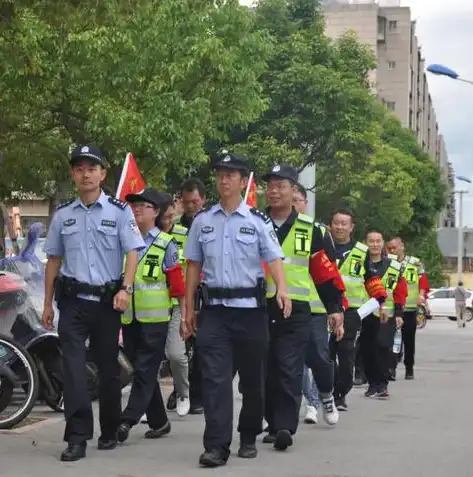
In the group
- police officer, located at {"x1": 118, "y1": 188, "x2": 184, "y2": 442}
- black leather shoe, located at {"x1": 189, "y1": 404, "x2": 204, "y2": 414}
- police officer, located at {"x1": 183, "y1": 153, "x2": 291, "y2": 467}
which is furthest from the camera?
black leather shoe, located at {"x1": 189, "y1": 404, "x2": 204, "y2": 414}

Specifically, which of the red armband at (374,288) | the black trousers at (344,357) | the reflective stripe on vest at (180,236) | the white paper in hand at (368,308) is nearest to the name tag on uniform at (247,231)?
the reflective stripe on vest at (180,236)

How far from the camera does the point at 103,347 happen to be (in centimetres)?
719

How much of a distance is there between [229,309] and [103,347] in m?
0.84

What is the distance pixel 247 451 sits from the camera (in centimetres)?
729

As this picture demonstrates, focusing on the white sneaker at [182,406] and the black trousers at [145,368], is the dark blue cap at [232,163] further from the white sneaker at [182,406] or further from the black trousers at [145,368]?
the white sneaker at [182,406]

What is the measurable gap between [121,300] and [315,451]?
1791 mm

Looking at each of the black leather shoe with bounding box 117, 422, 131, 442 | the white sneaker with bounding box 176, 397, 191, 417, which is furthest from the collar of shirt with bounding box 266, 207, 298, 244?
the white sneaker with bounding box 176, 397, 191, 417

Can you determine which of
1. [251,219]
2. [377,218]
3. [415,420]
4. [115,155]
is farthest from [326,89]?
[251,219]

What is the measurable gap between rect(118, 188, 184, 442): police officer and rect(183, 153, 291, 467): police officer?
0.73m

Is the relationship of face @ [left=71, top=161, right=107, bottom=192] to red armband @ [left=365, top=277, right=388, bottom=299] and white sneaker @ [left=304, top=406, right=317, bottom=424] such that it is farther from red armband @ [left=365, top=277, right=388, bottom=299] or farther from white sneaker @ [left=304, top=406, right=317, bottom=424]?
red armband @ [left=365, top=277, right=388, bottom=299]

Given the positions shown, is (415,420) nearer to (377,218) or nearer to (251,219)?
(251,219)

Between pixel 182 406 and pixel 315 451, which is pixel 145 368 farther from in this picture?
pixel 182 406

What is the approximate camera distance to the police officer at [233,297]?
7.09m

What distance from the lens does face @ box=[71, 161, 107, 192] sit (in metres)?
7.23
